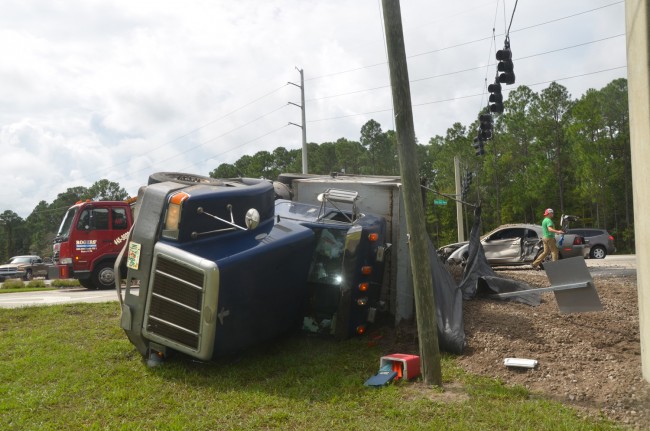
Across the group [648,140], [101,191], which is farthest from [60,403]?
[101,191]

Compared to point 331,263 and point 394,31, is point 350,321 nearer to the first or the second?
point 331,263

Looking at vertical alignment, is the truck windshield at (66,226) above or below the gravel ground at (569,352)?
above

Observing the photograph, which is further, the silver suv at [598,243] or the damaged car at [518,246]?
the silver suv at [598,243]

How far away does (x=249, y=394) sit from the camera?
213 inches

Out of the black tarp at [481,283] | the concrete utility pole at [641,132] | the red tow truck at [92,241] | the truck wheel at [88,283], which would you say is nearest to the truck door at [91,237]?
the red tow truck at [92,241]

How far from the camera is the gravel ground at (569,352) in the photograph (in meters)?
4.91

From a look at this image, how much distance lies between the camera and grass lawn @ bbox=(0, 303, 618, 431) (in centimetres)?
468

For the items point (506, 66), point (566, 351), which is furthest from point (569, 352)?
point (506, 66)

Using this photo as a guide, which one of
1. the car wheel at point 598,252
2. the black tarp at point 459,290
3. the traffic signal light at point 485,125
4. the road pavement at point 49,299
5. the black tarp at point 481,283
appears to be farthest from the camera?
the car wheel at point 598,252

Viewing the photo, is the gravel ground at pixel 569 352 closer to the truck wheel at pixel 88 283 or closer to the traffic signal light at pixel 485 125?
the traffic signal light at pixel 485 125

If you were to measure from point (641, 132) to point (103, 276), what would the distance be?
14098 mm

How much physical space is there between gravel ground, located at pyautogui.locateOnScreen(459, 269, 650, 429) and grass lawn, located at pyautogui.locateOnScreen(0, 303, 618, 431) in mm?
305

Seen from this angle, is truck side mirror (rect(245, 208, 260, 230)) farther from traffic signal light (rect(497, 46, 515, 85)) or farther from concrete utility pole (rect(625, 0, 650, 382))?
traffic signal light (rect(497, 46, 515, 85))

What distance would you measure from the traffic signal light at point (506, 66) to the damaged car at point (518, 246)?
511 centimetres
